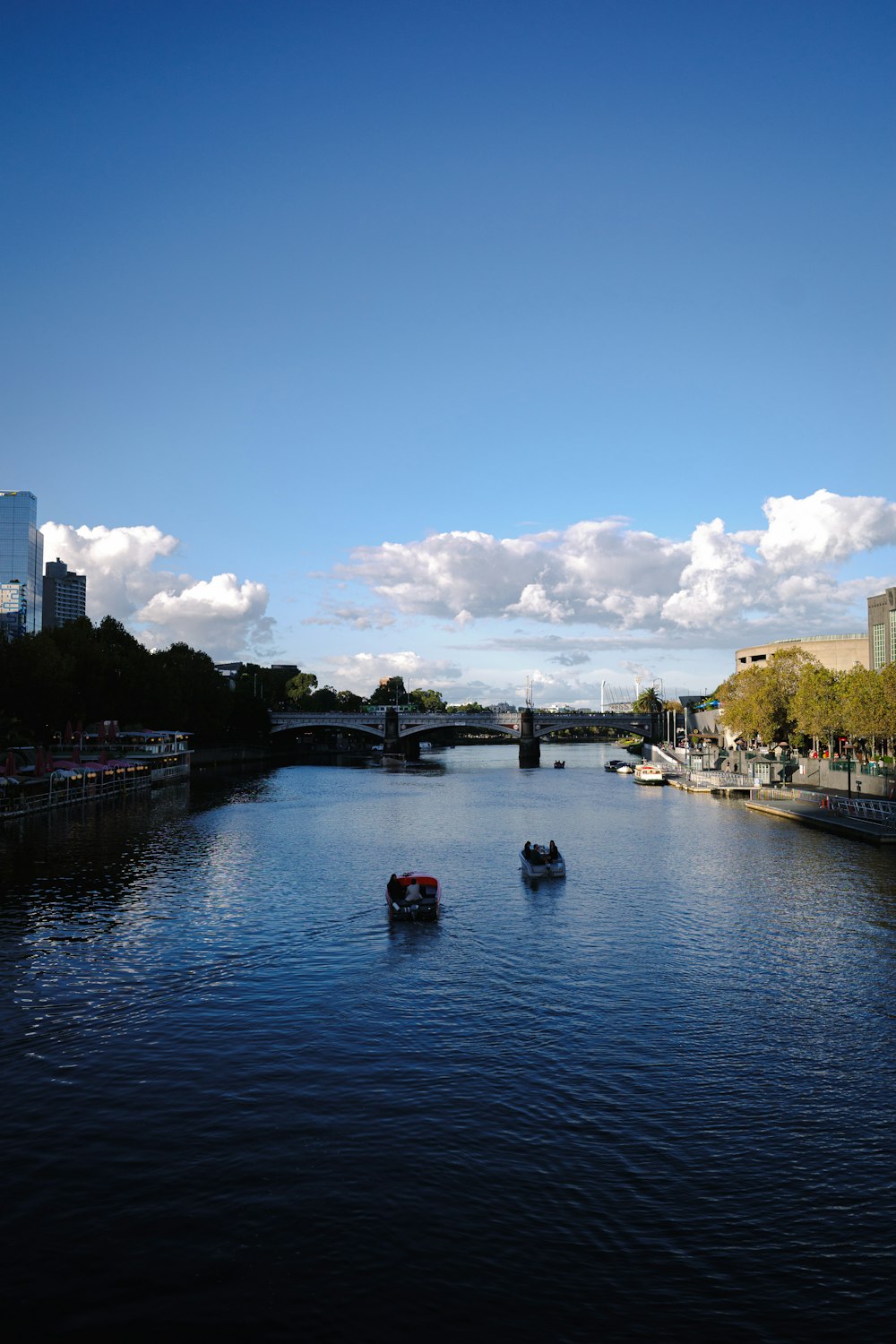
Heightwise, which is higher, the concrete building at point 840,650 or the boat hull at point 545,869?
the concrete building at point 840,650

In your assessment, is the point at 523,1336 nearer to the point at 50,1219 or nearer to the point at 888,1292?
the point at 888,1292

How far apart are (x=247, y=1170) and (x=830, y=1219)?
1160 centimetres

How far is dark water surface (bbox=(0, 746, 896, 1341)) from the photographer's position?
15.3m

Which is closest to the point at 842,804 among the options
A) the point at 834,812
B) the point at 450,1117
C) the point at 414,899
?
the point at 834,812

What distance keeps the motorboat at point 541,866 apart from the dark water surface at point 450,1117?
6.01 metres

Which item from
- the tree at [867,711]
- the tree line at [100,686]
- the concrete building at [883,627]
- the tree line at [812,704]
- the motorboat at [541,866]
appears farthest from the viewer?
the concrete building at [883,627]

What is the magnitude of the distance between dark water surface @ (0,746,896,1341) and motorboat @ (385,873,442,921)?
3.01 ft

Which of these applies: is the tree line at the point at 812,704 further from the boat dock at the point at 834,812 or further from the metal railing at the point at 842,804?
the boat dock at the point at 834,812

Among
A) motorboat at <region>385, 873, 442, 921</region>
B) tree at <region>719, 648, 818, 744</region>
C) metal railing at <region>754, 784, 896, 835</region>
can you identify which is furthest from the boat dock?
motorboat at <region>385, 873, 442, 921</region>

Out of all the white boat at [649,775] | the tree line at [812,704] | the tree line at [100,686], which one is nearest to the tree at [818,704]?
the tree line at [812,704]

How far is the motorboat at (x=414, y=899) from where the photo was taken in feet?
139

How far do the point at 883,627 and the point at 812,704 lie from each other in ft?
99.3

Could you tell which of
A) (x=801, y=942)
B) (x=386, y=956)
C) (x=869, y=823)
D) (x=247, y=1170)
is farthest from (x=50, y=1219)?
(x=869, y=823)

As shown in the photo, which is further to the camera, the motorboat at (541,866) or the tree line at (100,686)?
the tree line at (100,686)
